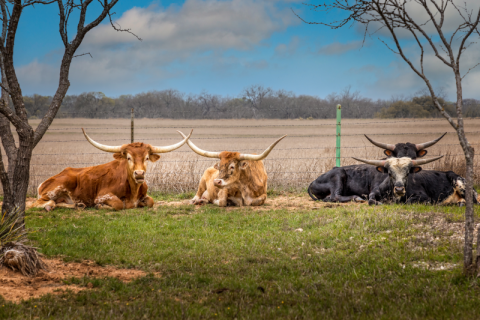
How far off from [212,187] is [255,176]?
3.43ft

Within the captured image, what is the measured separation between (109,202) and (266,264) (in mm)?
5079

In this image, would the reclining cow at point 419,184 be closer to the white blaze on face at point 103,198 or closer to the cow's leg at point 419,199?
the cow's leg at point 419,199

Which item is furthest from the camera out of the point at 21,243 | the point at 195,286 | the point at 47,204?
the point at 47,204

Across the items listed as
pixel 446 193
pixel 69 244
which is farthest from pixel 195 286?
pixel 446 193

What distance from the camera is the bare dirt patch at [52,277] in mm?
4336

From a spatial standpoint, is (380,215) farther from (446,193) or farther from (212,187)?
(212,187)

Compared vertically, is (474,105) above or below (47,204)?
above

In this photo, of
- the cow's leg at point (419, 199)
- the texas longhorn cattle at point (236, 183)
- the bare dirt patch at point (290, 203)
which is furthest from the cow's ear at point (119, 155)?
the cow's leg at point (419, 199)

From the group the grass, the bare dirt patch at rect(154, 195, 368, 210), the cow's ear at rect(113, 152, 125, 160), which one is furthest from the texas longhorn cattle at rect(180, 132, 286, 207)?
the cow's ear at rect(113, 152, 125, 160)

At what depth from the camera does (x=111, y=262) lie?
17.8 feet

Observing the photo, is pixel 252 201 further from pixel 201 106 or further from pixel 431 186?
pixel 201 106

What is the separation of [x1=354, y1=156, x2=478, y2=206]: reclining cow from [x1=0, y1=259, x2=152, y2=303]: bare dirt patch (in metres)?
5.92

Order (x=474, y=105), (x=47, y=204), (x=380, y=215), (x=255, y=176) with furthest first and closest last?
(x=474, y=105) → (x=255, y=176) → (x=47, y=204) → (x=380, y=215)

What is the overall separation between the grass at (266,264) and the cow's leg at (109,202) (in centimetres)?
61
